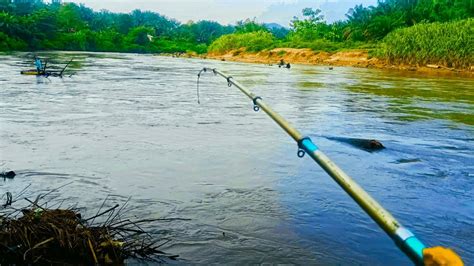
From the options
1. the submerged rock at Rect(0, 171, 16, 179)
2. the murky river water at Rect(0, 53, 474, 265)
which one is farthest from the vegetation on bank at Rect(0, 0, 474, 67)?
the submerged rock at Rect(0, 171, 16, 179)

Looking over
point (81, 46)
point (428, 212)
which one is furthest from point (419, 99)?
point (81, 46)

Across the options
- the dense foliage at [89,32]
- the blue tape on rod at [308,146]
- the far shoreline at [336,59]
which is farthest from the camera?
the dense foliage at [89,32]

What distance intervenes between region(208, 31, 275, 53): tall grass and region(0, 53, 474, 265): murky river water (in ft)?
190

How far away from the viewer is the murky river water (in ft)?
18.5

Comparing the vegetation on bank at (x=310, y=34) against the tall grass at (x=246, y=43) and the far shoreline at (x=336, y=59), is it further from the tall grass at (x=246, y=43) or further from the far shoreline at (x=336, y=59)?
the far shoreline at (x=336, y=59)

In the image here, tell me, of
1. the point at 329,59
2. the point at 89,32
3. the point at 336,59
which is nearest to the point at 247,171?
the point at 336,59

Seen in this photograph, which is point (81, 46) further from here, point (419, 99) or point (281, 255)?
point (281, 255)

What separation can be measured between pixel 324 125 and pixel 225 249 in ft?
29.8

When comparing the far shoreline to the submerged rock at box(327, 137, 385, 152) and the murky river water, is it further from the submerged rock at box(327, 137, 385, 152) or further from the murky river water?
the submerged rock at box(327, 137, 385, 152)

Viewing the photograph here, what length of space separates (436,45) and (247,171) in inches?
1455

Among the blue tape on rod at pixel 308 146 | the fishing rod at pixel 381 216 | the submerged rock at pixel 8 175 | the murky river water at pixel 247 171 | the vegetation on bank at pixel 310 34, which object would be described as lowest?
the murky river water at pixel 247 171

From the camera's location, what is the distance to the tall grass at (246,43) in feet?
243

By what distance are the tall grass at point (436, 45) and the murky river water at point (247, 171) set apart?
24251 mm

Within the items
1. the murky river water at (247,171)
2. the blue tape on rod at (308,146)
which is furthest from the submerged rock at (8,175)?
the blue tape on rod at (308,146)
